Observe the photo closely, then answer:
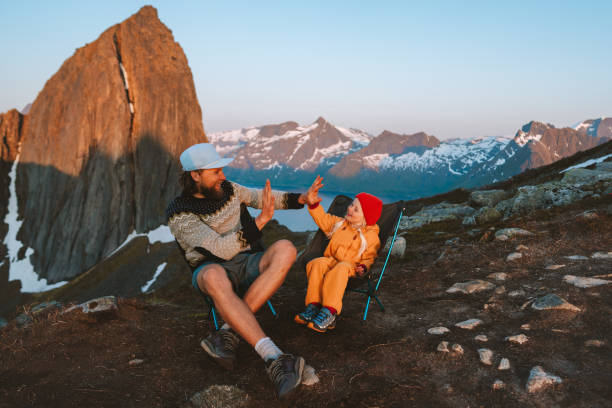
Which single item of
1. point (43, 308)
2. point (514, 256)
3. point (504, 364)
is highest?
point (514, 256)

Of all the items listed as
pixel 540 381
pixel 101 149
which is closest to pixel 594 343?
pixel 540 381

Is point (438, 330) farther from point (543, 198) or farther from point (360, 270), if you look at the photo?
point (543, 198)

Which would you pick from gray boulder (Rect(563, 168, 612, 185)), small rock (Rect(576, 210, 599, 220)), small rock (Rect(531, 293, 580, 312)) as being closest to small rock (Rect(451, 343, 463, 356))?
small rock (Rect(531, 293, 580, 312))

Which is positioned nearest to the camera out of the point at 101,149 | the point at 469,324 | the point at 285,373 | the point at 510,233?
the point at 285,373

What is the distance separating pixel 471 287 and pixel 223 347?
13.8 feet

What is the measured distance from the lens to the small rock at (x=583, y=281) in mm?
5501

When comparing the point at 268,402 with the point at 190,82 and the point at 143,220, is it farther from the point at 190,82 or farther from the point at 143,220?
the point at 190,82

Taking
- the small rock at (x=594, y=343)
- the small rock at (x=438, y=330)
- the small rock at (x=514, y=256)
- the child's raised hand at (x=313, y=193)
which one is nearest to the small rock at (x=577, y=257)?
the small rock at (x=514, y=256)

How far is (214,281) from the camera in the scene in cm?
427

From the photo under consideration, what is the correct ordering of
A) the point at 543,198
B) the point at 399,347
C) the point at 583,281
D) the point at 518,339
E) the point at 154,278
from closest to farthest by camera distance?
the point at 518,339 < the point at 399,347 < the point at 583,281 < the point at 543,198 < the point at 154,278

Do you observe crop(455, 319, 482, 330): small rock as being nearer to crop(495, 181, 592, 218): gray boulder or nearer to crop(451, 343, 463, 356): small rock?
crop(451, 343, 463, 356): small rock

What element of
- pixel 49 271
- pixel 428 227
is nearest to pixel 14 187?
pixel 49 271

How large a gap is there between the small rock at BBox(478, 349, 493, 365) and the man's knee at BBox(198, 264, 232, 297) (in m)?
2.97

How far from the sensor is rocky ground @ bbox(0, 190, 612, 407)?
3746mm
